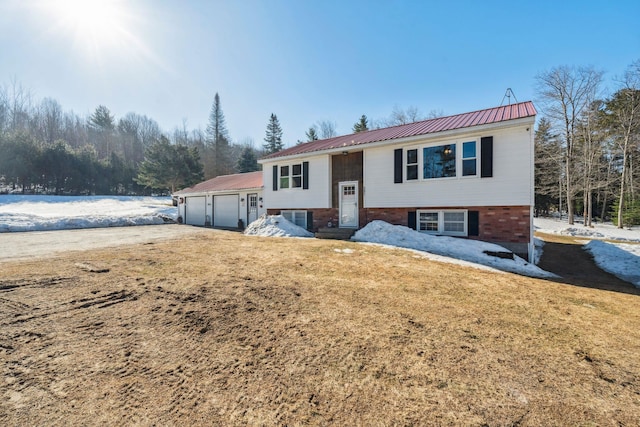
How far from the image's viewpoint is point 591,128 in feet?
71.6

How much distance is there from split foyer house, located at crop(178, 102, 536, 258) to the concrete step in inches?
25.9

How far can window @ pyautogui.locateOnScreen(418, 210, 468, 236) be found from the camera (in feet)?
32.5

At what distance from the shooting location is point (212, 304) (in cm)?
369

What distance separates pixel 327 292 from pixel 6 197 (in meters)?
34.4

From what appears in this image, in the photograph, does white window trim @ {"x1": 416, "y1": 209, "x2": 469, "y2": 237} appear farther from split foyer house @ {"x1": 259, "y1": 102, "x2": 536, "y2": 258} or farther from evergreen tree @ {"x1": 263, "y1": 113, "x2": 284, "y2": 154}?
evergreen tree @ {"x1": 263, "y1": 113, "x2": 284, "y2": 154}

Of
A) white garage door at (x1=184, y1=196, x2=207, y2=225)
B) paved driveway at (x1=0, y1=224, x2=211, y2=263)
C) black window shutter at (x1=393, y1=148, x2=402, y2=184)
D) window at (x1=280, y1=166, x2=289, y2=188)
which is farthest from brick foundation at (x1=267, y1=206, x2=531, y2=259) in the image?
white garage door at (x1=184, y1=196, x2=207, y2=225)

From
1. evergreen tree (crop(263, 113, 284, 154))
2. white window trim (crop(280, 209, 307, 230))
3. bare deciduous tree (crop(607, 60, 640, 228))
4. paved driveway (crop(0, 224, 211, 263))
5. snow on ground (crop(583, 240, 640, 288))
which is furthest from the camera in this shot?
evergreen tree (crop(263, 113, 284, 154))

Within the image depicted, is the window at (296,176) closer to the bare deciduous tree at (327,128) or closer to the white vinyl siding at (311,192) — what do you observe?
the white vinyl siding at (311,192)

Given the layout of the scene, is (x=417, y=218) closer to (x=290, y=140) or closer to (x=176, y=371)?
(x=176, y=371)

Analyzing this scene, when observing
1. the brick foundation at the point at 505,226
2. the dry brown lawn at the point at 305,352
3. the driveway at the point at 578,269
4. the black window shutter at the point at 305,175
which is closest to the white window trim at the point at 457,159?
the brick foundation at the point at 505,226

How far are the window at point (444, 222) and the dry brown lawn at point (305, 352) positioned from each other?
5084mm

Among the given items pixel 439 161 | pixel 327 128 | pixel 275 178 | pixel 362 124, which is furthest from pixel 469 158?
pixel 327 128

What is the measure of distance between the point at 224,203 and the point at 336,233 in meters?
10.9

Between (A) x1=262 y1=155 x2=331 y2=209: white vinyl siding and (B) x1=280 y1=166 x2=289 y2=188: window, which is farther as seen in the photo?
(B) x1=280 y1=166 x2=289 y2=188: window
